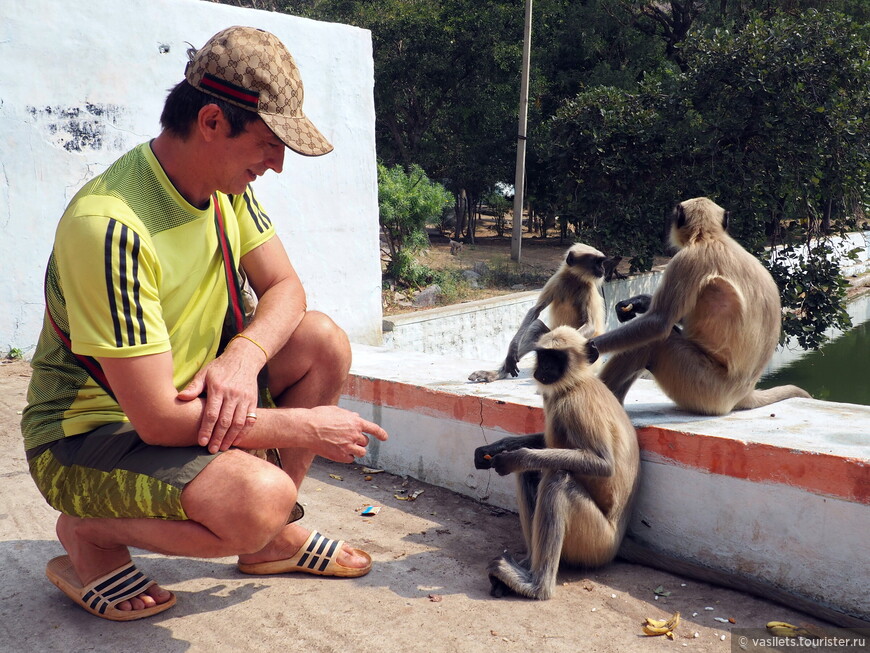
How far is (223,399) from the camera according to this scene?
201 cm

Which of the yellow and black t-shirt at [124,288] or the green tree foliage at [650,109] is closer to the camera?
the yellow and black t-shirt at [124,288]

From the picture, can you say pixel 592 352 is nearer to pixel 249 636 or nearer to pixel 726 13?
pixel 249 636

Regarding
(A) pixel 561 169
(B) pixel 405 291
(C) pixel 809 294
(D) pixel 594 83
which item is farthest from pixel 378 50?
(C) pixel 809 294

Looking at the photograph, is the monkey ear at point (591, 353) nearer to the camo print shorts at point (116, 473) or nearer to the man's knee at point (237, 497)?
the man's knee at point (237, 497)

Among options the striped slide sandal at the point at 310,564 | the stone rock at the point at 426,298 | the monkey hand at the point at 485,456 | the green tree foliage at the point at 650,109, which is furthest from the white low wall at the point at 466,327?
the striped slide sandal at the point at 310,564

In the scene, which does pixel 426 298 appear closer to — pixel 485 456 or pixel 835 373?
pixel 835 373

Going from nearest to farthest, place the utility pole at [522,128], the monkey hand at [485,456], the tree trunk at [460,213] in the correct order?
the monkey hand at [485,456]
the utility pole at [522,128]
the tree trunk at [460,213]

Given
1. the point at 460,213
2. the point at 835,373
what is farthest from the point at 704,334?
the point at 460,213

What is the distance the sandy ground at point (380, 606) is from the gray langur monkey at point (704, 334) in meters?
0.84

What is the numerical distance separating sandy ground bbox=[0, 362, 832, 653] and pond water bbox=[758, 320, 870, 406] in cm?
884

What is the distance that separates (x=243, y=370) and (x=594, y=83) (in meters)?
14.7

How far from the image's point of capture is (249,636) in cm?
220

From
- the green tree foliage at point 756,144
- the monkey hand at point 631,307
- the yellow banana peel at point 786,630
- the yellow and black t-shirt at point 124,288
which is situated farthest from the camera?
the green tree foliage at point 756,144

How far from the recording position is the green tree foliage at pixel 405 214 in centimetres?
1058
